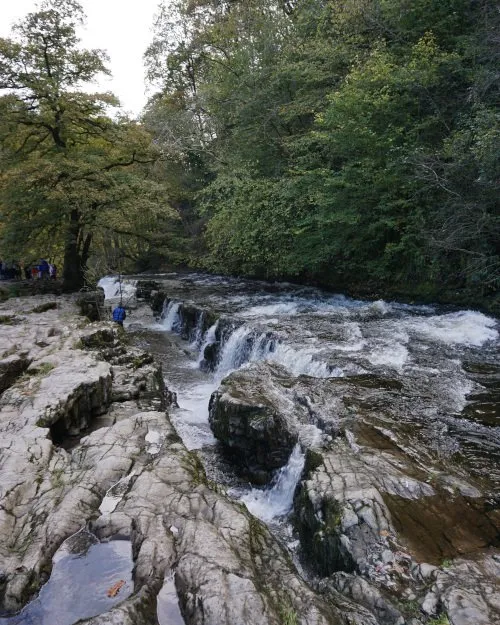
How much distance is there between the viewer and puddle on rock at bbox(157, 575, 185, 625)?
11.3 feet

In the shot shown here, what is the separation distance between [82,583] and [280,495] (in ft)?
11.7

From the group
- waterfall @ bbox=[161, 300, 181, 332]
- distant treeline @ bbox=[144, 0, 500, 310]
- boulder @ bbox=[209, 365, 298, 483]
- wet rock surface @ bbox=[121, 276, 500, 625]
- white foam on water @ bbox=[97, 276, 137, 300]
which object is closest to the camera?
wet rock surface @ bbox=[121, 276, 500, 625]

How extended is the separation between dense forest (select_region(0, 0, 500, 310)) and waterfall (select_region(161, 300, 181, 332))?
339 centimetres

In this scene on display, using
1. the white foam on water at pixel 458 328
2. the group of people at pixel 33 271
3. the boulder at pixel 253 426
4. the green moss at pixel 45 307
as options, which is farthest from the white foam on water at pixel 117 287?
the boulder at pixel 253 426

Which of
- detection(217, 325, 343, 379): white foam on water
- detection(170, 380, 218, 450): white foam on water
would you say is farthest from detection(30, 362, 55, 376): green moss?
detection(217, 325, 343, 379): white foam on water

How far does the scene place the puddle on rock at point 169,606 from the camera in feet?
11.3

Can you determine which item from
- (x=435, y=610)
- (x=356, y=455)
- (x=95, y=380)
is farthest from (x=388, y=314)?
(x=435, y=610)

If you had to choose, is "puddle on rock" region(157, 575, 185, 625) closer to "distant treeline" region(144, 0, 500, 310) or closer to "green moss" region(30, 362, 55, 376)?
"green moss" region(30, 362, 55, 376)

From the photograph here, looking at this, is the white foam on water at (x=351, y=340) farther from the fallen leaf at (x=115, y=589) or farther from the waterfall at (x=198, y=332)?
the fallen leaf at (x=115, y=589)

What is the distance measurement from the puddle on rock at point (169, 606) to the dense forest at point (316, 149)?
977cm

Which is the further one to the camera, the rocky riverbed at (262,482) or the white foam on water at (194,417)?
the white foam on water at (194,417)

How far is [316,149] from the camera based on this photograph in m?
16.9

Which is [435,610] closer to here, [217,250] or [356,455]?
[356,455]

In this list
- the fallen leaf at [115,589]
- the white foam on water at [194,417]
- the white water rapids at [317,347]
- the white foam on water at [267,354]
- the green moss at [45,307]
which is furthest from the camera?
the green moss at [45,307]
